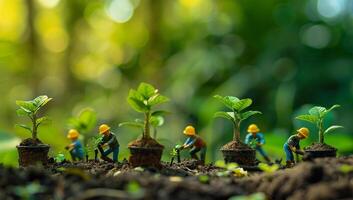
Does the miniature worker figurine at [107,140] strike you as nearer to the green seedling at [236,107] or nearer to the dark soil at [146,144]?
the dark soil at [146,144]

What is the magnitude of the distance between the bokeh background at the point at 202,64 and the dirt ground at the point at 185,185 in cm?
172

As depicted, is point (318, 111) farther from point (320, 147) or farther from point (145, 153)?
point (145, 153)

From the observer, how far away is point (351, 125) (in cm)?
562

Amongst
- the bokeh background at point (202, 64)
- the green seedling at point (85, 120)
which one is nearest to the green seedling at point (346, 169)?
the green seedling at point (85, 120)

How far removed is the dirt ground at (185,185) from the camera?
133cm

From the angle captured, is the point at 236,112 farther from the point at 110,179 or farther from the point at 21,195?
the point at 21,195

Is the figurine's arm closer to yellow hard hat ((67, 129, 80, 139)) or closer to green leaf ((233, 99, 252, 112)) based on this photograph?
green leaf ((233, 99, 252, 112))

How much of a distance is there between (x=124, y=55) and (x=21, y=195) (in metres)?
9.99

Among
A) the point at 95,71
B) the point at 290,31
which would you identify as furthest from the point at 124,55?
the point at 290,31

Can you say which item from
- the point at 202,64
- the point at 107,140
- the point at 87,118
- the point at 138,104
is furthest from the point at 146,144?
the point at 202,64

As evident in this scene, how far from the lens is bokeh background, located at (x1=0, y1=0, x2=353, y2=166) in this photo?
5742mm

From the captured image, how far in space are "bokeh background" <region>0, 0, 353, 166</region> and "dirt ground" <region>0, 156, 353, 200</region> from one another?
5.63ft

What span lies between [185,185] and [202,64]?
17.5 ft

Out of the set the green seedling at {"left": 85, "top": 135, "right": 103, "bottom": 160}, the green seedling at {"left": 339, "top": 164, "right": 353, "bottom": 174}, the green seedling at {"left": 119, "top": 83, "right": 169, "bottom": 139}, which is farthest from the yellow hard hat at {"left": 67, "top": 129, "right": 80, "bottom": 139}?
the green seedling at {"left": 339, "top": 164, "right": 353, "bottom": 174}
